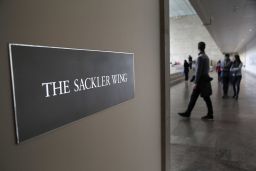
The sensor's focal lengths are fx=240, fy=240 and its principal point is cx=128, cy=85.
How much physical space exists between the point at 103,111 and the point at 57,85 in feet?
1.38

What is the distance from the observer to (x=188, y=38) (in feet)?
123

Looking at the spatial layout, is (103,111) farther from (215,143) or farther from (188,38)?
(188,38)

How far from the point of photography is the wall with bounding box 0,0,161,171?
0.81 meters

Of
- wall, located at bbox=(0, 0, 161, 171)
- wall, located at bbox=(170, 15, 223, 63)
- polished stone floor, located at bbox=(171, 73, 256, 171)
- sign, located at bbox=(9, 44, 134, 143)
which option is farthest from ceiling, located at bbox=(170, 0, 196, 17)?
sign, located at bbox=(9, 44, 134, 143)

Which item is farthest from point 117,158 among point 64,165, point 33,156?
point 33,156

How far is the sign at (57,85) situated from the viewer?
0.83 metres

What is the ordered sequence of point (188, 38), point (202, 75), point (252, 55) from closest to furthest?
1. point (202, 75)
2. point (252, 55)
3. point (188, 38)

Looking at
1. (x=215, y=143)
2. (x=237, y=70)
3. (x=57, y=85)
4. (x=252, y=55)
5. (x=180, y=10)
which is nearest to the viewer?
(x=57, y=85)

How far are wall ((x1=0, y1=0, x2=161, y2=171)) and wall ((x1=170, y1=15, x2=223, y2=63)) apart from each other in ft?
120

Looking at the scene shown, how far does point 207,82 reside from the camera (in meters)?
5.50

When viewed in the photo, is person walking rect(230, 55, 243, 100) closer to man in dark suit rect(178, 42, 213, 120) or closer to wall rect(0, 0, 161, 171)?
man in dark suit rect(178, 42, 213, 120)

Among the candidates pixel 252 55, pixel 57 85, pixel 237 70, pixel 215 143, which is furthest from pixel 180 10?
pixel 57 85

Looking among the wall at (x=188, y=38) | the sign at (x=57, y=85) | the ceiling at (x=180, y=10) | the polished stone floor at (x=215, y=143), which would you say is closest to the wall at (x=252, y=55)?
the wall at (x=188, y=38)

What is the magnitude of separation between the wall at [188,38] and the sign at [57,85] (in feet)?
122
